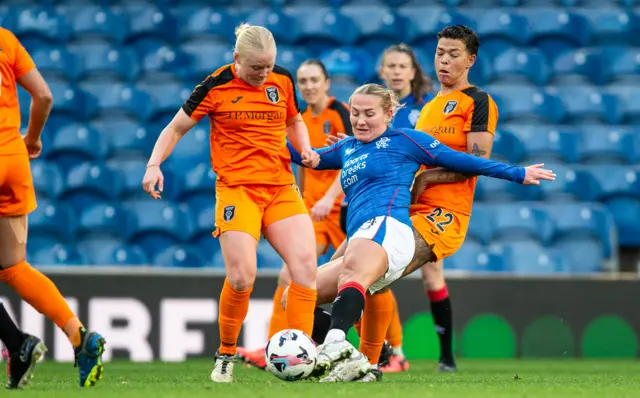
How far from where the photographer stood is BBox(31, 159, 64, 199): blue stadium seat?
957cm

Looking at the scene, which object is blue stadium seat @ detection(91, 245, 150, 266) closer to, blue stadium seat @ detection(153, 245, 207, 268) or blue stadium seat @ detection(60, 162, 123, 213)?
blue stadium seat @ detection(153, 245, 207, 268)

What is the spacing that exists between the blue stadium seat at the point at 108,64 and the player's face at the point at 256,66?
5453 mm

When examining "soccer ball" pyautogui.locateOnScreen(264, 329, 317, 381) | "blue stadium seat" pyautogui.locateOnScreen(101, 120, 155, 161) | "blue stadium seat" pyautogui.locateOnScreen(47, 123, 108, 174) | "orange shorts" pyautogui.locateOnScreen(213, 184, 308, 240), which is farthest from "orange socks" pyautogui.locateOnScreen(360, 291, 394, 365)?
"blue stadium seat" pyautogui.locateOnScreen(47, 123, 108, 174)

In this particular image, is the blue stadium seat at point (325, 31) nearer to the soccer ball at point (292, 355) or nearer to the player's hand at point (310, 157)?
the player's hand at point (310, 157)

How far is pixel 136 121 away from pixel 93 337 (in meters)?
5.68

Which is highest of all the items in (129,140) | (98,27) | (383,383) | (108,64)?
(98,27)

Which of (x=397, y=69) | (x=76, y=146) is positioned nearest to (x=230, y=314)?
(x=397, y=69)

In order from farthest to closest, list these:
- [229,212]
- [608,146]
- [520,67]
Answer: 1. [520,67]
2. [608,146]
3. [229,212]

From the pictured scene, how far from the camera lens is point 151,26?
10594 millimetres

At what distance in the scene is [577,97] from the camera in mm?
10078

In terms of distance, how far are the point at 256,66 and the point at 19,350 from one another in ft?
5.52

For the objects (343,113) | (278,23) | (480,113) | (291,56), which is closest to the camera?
(480,113)

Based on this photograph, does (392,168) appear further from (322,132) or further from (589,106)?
(589,106)

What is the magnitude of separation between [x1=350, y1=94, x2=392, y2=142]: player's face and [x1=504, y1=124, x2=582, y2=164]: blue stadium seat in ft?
15.4
